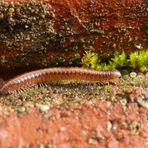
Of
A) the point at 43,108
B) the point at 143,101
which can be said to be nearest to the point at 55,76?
the point at 43,108

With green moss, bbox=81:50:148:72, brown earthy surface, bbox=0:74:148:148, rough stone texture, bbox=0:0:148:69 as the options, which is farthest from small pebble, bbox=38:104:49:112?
green moss, bbox=81:50:148:72

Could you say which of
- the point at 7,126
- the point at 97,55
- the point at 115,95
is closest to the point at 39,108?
the point at 7,126

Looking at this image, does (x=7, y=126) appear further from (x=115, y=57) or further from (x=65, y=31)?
(x=115, y=57)

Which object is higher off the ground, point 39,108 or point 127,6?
point 127,6

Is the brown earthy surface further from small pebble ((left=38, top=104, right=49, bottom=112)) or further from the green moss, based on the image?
the green moss

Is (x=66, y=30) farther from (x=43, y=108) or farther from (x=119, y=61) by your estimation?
(x=43, y=108)

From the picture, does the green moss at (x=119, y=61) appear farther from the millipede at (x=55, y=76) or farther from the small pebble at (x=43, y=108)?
the small pebble at (x=43, y=108)

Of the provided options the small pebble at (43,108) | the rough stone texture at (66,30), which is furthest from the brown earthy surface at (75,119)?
the rough stone texture at (66,30)
